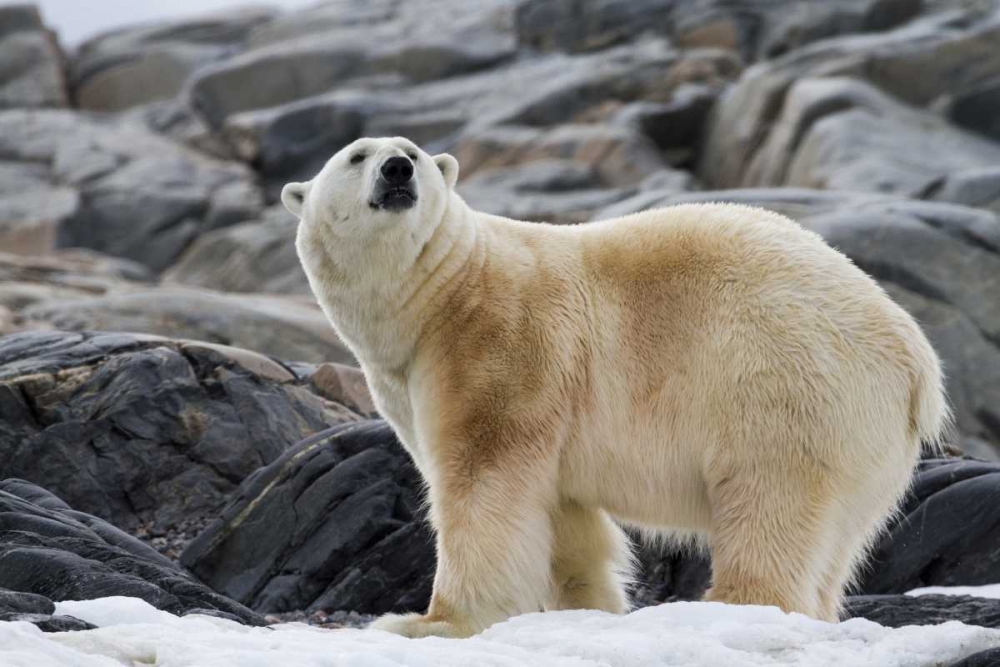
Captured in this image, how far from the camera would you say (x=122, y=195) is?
25.7 meters

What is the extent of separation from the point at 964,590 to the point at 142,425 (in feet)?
14.9

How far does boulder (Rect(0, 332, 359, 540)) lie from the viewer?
714 cm

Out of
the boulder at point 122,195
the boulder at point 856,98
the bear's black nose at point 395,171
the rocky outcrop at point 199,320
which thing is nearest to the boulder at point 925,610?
the bear's black nose at point 395,171

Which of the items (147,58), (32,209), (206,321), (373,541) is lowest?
(32,209)

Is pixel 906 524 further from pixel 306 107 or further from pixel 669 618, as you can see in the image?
pixel 306 107

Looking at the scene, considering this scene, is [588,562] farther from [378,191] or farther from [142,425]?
[142,425]

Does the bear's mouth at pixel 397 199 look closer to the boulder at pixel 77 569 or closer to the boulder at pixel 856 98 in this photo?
the boulder at pixel 77 569

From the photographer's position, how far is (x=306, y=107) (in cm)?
2647

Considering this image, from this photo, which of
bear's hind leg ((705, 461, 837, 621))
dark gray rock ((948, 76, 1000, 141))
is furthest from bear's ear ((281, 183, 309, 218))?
dark gray rock ((948, 76, 1000, 141))

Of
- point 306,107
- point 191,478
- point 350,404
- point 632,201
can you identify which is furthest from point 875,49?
point 191,478

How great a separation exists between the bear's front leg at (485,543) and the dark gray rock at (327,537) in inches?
58.5

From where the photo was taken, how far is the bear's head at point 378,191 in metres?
5.35

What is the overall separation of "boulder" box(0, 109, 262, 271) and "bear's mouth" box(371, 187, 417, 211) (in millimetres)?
20745

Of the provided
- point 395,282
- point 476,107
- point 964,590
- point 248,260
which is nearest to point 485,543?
point 395,282
